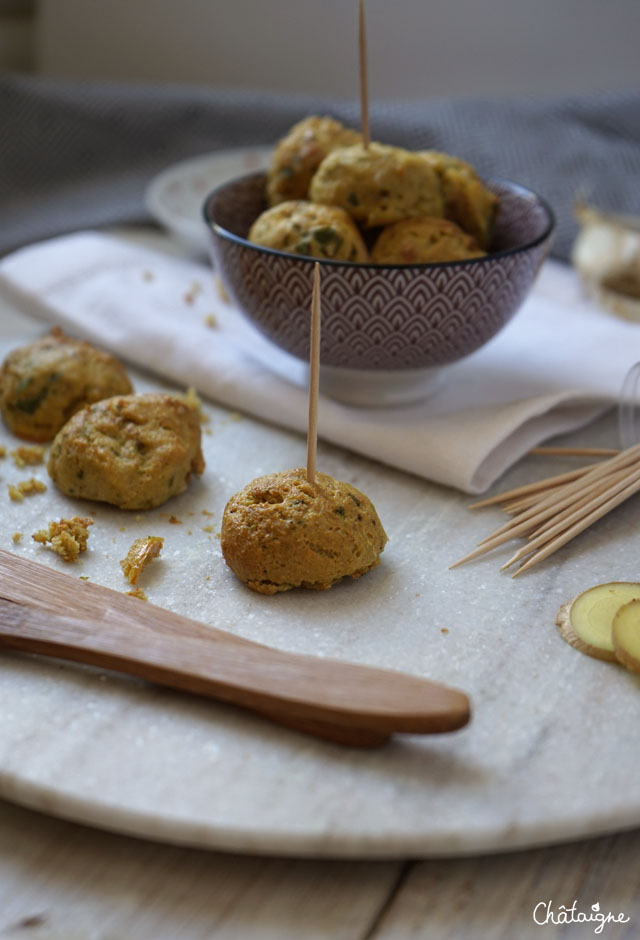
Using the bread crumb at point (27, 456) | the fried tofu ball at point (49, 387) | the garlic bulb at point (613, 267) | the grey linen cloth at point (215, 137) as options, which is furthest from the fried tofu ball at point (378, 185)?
the grey linen cloth at point (215, 137)

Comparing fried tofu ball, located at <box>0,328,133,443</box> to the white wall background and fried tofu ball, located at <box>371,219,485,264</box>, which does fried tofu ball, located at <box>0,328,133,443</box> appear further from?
the white wall background

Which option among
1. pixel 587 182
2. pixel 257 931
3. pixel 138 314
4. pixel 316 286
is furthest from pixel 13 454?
pixel 587 182

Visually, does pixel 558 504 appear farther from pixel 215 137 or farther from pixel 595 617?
pixel 215 137

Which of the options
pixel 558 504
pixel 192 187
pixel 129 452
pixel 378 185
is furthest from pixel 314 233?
pixel 192 187

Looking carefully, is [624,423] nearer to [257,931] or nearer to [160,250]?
[257,931]

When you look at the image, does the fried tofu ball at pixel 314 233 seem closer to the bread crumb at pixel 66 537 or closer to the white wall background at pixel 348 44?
the bread crumb at pixel 66 537

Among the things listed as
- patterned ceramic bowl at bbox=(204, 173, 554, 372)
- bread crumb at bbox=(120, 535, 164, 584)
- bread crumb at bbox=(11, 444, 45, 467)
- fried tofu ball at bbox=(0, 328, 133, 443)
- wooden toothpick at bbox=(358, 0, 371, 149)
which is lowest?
bread crumb at bbox=(11, 444, 45, 467)


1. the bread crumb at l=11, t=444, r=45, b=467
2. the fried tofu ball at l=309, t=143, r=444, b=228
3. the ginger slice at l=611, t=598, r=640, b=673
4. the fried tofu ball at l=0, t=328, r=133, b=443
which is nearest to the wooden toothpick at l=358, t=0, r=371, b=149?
the fried tofu ball at l=309, t=143, r=444, b=228
